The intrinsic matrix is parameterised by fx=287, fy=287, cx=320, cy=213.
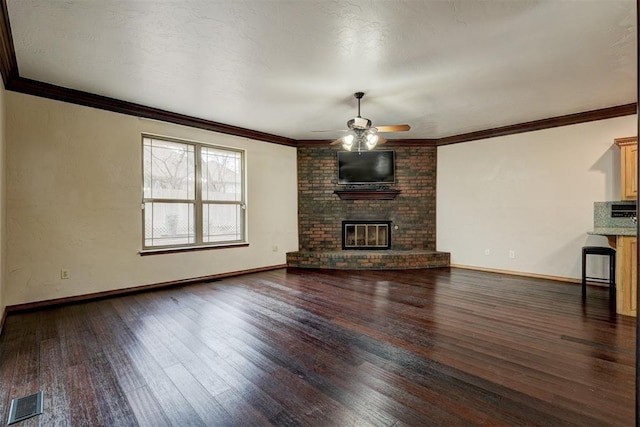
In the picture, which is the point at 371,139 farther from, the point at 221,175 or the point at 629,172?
the point at 629,172

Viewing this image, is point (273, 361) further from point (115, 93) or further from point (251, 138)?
point (251, 138)

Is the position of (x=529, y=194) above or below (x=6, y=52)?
below

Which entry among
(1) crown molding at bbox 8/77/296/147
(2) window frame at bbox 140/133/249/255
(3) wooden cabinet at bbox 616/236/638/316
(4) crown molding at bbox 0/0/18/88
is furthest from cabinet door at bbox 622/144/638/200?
(4) crown molding at bbox 0/0/18/88

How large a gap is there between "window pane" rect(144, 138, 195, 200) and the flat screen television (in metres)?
2.89

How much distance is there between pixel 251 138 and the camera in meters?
5.39

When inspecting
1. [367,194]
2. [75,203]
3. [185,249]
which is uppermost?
[367,194]

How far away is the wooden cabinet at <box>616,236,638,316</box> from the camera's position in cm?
307

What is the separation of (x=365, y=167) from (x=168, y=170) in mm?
3679

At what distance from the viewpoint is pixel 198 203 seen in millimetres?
4777

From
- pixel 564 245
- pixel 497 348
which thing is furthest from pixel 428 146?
pixel 497 348

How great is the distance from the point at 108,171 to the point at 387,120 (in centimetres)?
415

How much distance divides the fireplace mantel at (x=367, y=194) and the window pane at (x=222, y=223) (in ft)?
6.80

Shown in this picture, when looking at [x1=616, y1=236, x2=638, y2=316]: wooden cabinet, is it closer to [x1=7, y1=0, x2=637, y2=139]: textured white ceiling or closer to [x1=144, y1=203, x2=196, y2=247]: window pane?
[x1=7, y1=0, x2=637, y2=139]: textured white ceiling

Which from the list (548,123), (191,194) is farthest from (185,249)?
(548,123)
